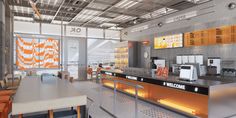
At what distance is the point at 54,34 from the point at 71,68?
2.41 metres

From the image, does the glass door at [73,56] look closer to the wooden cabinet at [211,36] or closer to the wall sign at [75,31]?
the wall sign at [75,31]

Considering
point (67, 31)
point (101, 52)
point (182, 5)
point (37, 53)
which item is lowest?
point (37, 53)

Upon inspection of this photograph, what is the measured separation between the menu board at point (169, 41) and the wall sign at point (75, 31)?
4969 millimetres

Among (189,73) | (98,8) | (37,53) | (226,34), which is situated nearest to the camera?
(189,73)

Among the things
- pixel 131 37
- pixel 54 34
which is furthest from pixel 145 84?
pixel 54 34

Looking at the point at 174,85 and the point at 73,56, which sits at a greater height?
the point at 73,56

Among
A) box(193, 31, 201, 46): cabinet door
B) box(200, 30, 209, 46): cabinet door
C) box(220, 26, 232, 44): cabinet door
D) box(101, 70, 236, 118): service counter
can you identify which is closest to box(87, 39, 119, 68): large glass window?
box(193, 31, 201, 46): cabinet door

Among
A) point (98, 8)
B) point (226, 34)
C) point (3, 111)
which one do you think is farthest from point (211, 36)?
point (3, 111)

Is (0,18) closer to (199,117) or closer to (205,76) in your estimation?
(199,117)

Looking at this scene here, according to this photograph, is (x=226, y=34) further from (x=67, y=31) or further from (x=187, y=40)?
(x=67, y=31)

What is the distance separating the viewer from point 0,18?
5.25 metres

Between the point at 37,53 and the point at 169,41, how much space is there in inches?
297

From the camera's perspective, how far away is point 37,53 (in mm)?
9445

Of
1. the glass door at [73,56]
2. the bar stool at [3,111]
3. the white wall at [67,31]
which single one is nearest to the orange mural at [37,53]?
the white wall at [67,31]
